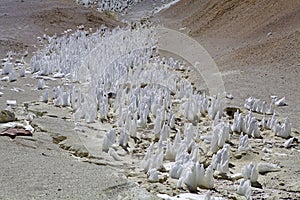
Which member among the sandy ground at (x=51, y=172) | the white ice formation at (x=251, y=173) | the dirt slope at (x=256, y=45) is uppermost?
the dirt slope at (x=256, y=45)

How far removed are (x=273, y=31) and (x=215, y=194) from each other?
32.5 feet

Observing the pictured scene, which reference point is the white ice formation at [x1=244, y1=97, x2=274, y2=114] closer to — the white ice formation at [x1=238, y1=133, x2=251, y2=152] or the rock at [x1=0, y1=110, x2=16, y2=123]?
the white ice formation at [x1=238, y1=133, x2=251, y2=152]

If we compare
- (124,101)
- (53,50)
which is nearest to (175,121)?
(124,101)

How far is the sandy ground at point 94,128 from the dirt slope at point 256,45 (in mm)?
14

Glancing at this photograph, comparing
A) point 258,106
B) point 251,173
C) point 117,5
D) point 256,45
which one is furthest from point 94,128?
point 117,5

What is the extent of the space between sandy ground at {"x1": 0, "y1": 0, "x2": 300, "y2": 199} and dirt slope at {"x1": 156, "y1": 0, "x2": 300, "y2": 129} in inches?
0.6

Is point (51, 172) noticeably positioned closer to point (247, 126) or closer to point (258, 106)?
point (247, 126)

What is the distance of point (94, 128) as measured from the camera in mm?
4633

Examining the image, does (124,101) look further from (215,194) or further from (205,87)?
(215,194)

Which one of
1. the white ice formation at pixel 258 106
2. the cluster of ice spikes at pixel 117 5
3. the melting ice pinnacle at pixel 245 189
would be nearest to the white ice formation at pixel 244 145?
the melting ice pinnacle at pixel 245 189

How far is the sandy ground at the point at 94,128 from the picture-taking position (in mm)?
3012

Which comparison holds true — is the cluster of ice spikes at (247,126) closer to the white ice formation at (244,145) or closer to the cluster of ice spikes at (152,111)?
the cluster of ice spikes at (152,111)

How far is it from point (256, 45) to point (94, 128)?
6.88 m

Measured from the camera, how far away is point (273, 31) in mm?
12289
